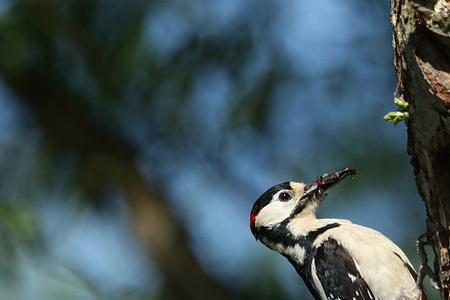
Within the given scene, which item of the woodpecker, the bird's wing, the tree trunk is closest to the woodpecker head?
the woodpecker

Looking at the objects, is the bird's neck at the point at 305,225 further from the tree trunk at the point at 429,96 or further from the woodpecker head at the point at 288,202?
the tree trunk at the point at 429,96

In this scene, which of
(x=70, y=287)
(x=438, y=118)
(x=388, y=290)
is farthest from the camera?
(x=70, y=287)

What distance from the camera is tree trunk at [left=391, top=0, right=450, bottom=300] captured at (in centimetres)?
362

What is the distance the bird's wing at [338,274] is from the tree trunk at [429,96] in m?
0.99

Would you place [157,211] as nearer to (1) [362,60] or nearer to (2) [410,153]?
(1) [362,60]

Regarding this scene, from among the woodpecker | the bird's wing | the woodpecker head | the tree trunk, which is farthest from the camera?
the woodpecker head

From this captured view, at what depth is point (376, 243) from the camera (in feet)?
16.6

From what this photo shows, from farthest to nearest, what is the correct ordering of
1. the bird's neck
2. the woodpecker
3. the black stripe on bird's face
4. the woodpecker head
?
1. the black stripe on bird's face
2. the woodpecker head
3. the bird's neck
4. the woodpecker

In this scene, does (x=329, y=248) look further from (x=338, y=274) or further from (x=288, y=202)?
(x=288, y=202)

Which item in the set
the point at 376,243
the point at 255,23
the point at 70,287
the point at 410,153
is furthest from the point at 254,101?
the point at 410,153

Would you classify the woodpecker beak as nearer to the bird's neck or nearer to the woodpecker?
the woodpecker

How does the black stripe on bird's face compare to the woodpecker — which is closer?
the woodpecker

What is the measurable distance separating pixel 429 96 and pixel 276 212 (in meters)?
2.24

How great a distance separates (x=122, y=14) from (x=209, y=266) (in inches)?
86.4
